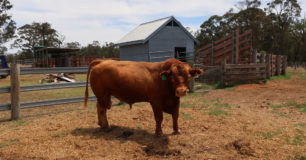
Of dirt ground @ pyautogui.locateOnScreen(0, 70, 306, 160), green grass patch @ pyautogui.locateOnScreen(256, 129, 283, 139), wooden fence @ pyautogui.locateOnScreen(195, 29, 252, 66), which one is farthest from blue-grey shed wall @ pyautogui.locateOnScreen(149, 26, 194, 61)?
green grass patch @ pyautogui.locateOnScreen(256, 129, 283, 139)

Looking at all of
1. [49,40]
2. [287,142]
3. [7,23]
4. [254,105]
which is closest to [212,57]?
[254,105]

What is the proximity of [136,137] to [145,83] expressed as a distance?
1103 millimetres

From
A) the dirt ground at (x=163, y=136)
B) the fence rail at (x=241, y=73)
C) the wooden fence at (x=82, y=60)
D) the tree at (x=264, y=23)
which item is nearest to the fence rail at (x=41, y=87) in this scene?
the dirt ground at (x=163, y=136)

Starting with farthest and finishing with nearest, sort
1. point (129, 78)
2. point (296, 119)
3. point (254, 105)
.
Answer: point (254, 105), point (296, 119), point (129, 78)

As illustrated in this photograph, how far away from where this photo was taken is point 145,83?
471 centimetres

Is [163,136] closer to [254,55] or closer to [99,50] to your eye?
[254,55]

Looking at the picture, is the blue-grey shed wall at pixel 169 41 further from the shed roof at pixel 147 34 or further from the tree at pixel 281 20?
the tree at pixel 281 20

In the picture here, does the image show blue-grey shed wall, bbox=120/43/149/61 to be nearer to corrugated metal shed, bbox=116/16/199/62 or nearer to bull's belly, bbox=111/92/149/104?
corrugated metal shed, bbox=116/16/199/62

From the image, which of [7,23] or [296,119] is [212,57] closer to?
[296,119]

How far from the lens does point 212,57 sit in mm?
15273

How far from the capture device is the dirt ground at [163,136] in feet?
12.5

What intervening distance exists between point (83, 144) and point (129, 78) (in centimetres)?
155

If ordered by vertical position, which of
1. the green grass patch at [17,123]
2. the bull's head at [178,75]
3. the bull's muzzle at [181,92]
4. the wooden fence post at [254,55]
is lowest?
the green grass patch at [17,123]

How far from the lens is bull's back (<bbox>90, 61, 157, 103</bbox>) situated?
4.74 m
